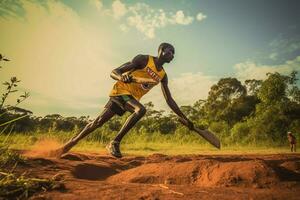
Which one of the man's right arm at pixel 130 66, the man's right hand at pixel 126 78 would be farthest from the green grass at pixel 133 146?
the man's right hand at pixel 126 78

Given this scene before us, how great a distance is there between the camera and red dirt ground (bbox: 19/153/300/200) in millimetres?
2066

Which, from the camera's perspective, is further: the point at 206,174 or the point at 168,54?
the point at 168,54

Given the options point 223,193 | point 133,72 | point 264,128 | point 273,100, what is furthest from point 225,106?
point 223,193

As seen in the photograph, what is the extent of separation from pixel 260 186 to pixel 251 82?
108ft

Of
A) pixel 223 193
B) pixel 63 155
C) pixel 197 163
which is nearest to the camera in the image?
pixel 223 193

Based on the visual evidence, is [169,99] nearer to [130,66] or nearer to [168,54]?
[168,54]

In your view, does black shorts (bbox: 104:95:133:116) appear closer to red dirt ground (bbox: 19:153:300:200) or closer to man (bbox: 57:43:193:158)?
man (bbox: 57:43:193:158)

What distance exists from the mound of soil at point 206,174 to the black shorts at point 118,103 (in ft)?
4.51

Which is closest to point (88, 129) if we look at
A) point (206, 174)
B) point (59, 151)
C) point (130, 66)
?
point (59, 151)

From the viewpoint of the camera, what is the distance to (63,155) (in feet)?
15.7

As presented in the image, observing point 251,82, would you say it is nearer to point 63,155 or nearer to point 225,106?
point 225,106

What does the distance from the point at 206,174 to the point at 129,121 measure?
5.13 feet

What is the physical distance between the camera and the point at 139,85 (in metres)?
4.78

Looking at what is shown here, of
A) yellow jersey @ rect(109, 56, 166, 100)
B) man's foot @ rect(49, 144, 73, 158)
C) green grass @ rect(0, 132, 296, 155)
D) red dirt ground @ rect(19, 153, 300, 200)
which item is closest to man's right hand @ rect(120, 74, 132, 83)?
yellow jersey @ rect(109, 56, 166, 100)
